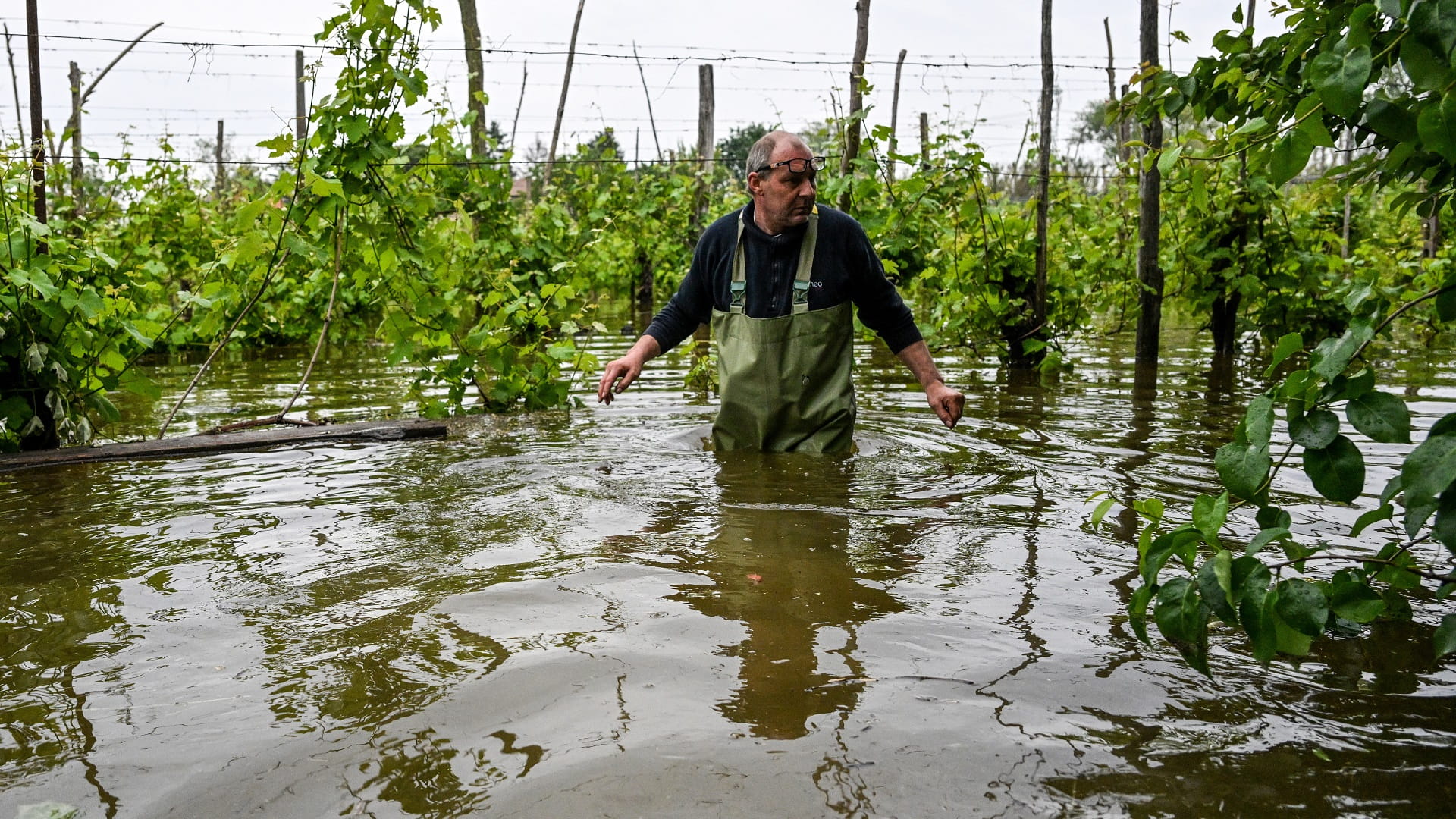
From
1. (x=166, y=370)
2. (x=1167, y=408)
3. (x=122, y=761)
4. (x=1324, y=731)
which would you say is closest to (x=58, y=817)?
(x=122, y=761)

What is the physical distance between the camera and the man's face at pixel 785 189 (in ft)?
14.2

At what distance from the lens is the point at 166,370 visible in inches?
369

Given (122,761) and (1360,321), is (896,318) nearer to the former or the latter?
(1360,321)

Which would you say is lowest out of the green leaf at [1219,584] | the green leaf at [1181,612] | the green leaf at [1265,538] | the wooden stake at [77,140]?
the green leaf at [1181,612]

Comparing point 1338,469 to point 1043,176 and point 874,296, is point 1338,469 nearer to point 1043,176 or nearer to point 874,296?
point 874,296

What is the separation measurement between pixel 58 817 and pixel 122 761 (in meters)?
0.19

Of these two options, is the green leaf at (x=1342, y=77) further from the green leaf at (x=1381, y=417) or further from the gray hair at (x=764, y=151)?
the gray hair at (x=764, y=151)

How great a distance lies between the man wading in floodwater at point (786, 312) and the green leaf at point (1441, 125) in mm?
2682

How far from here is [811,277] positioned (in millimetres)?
Result: 4523

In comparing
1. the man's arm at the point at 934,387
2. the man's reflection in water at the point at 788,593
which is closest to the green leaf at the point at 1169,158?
the man's reflection in water at the point at 788,593

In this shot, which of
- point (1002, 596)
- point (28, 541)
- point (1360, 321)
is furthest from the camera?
point (28, 541)

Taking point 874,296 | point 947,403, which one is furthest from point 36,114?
point 947,403

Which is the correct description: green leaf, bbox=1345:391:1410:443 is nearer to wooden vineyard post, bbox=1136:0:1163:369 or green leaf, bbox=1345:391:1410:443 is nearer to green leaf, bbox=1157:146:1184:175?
green leaf, bbox=1157:146:1184:175

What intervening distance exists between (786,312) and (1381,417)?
2.85 meters
